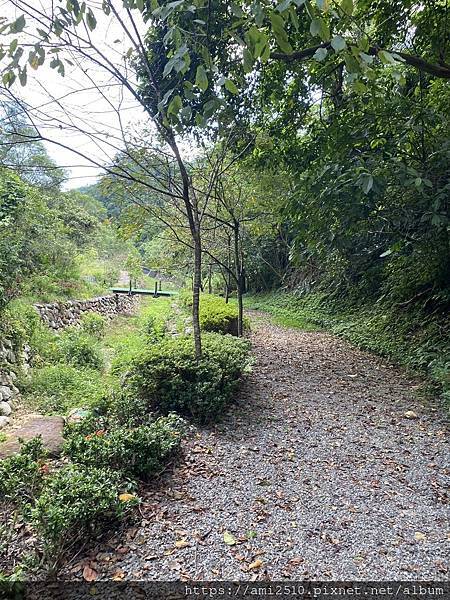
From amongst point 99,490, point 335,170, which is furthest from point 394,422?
point 99,490

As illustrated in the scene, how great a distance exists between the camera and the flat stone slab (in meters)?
2.50

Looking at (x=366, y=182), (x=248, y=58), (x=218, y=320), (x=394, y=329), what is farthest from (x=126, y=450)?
(x=394, y=329)

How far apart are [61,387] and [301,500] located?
11.9ft

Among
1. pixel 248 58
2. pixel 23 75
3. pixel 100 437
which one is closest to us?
pixel 248 58

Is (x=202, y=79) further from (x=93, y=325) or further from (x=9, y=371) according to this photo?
(x=93, y=325)

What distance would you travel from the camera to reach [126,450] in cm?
212

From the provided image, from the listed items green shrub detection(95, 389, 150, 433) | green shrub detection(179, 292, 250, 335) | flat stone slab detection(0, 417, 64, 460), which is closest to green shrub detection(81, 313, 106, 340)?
green shrub detection(179, 292, 250, 335)

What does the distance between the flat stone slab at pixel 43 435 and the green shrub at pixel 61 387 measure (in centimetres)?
102

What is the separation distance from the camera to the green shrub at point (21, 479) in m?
1.84

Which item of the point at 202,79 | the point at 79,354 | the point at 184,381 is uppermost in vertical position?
the point at 202,79

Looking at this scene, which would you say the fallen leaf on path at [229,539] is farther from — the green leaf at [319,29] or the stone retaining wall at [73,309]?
the stone retaining wall at [73,309]

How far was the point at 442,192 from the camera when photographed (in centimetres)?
324

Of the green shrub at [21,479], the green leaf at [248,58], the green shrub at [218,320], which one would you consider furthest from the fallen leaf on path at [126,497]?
the green shrub at [218,320]

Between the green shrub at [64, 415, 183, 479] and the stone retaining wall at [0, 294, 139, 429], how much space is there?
2.15 metres
